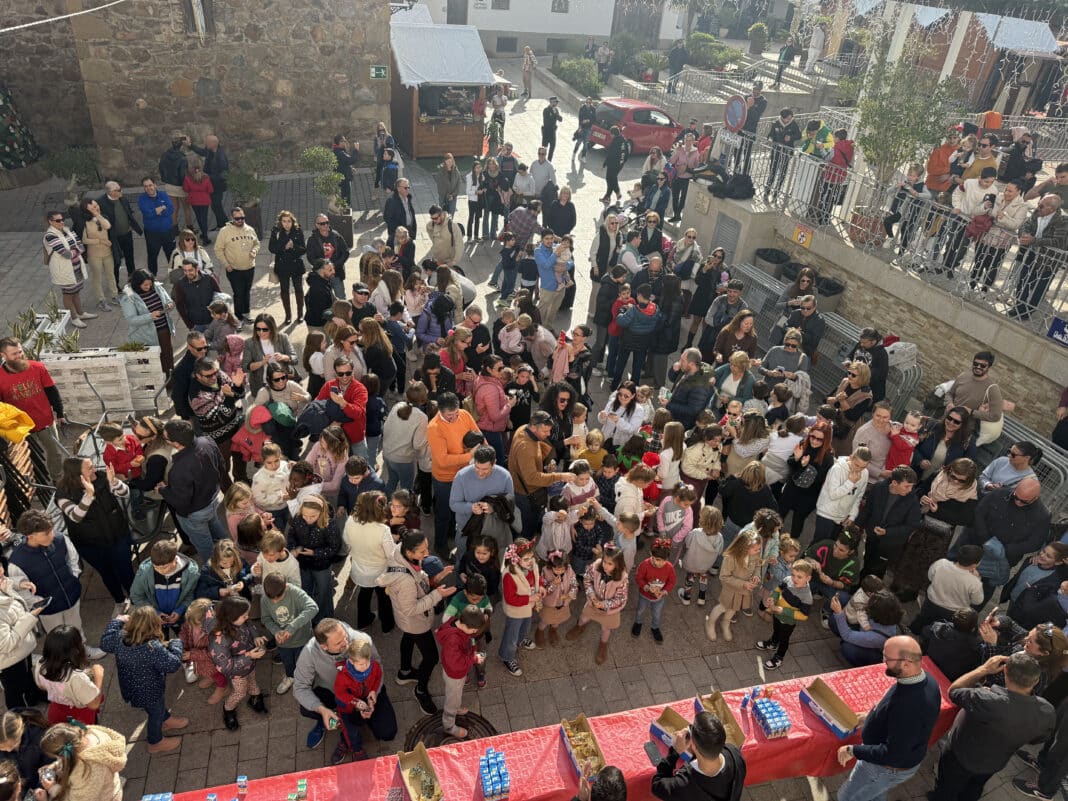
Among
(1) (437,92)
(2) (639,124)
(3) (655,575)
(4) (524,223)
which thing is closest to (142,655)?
(3) (655,575)

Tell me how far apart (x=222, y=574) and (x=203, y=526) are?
39.4 inches

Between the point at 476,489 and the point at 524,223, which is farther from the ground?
the point at 524,223

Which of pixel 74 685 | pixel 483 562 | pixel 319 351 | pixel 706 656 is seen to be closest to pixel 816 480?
pixel 706 656

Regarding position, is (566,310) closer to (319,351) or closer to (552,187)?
(552,187)

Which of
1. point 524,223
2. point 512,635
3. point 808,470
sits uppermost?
point 524,223

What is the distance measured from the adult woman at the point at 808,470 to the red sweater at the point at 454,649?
12.4 ft

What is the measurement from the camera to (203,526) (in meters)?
6.61

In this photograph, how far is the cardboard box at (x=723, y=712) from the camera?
4988 mm

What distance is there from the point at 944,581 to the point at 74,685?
643 centimetres

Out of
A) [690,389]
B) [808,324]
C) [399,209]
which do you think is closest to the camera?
[690,389]

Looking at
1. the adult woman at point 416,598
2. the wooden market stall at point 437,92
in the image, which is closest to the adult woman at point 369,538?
the adult woman at point 416,598

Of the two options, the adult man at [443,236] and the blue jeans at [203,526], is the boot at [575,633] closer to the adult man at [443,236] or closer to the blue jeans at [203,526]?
the blue jeans at [203,526]

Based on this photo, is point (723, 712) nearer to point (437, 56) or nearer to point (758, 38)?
point (437, 56)

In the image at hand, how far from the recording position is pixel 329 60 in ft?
55.6
